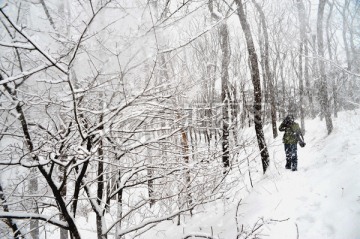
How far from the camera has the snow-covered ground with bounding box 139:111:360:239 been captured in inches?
176

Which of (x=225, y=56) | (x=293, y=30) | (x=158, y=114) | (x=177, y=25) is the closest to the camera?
(x=177, y=25)

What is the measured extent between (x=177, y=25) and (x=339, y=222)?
15.0 feet

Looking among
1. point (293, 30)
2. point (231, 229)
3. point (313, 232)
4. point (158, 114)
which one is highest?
point (293, 30)

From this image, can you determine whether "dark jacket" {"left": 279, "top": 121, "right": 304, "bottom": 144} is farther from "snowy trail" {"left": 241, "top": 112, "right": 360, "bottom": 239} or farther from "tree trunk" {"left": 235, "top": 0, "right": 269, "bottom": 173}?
"snowy trail" {"left": 241, "top": 112, "right": 360, "bottom": 239}

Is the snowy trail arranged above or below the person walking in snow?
below

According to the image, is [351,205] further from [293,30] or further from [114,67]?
[293,30]

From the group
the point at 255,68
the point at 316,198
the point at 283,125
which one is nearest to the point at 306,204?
the point at 316,198

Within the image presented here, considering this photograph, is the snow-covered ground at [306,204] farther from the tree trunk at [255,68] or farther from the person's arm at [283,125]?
the tree trunk at [255,68]

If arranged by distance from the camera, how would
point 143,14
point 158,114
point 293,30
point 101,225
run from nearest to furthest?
point 143,14
point 158,114
point 101,225
point 293,30

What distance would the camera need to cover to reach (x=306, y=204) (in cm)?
523

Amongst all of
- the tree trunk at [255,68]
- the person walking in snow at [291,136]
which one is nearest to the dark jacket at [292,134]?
the person walking in snow at [291,136]

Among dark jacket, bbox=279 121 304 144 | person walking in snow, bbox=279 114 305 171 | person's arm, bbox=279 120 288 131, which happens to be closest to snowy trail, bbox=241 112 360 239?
person walking in snow, bbox=279 114 305 171

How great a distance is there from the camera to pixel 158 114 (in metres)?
3.09

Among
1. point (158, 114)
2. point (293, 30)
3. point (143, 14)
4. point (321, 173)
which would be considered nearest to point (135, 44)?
point (143, 14)
